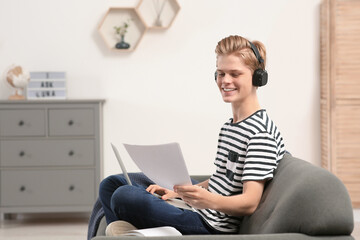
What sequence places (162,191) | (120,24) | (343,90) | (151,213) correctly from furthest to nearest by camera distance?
(120,24)
(343,90)
(162,191)
(151,213)

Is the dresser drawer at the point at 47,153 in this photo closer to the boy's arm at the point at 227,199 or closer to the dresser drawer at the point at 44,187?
the dresser drawer at the point at 44,187

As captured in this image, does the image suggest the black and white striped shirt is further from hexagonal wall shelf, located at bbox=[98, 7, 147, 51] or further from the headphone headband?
hexagonal wall shelf, located at bbox=[98, 7, 147, 51]

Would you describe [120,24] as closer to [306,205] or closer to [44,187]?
[44,187]

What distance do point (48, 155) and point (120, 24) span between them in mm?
1170

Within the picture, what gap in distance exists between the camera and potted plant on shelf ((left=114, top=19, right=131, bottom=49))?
464 centimetres

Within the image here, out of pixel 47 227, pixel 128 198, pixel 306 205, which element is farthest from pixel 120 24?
pixel 306 205

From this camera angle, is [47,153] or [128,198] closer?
[128,198]

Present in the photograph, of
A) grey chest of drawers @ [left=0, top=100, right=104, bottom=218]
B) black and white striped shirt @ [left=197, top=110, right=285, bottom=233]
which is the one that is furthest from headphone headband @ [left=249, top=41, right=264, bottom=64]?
grey chest of drawers @ [left=0, top=100, right=104, bottom=218]

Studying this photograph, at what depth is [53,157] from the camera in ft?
14.3

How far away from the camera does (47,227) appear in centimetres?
439

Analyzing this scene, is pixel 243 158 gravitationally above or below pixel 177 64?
below

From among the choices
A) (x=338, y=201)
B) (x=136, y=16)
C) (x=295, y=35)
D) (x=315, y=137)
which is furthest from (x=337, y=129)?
(x=338, y=201)

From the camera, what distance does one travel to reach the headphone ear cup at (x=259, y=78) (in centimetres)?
202

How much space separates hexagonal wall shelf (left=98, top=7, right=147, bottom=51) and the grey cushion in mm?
3056
